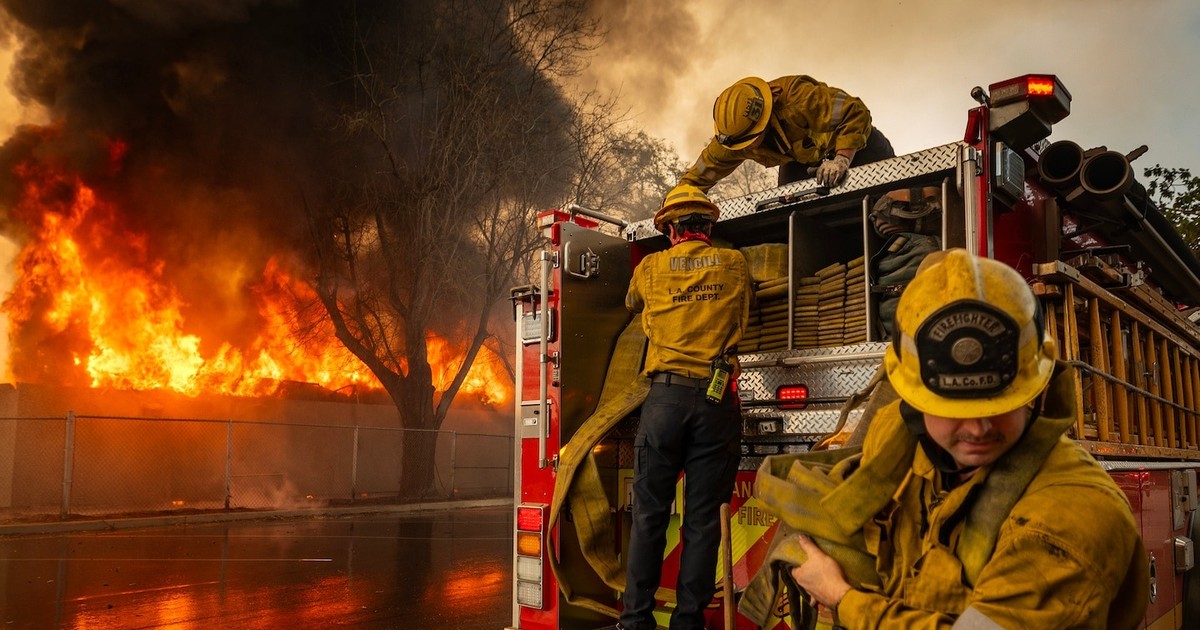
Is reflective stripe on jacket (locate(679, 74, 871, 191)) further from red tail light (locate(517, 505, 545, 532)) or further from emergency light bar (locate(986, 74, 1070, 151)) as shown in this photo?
red tail light (locate(517, 505, 545, 532))

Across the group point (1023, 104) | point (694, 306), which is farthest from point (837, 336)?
point (1023, 104)

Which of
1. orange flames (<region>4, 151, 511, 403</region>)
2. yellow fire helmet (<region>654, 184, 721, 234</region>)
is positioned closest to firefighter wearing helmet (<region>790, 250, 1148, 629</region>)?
yellow fire helmet (<region>654, 184, 721, 234</region>)

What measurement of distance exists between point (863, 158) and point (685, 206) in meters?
1.44

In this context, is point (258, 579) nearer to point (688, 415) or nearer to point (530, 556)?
point (530, 556)

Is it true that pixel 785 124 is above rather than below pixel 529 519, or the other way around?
above

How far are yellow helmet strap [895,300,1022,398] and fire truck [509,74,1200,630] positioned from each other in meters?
2.18

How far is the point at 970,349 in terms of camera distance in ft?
5.75

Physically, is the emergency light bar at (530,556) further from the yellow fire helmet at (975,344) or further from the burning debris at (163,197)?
the burning debris at (163,197)

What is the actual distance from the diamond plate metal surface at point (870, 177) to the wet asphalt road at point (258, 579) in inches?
142

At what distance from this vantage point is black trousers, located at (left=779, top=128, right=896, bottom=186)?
5.38 m

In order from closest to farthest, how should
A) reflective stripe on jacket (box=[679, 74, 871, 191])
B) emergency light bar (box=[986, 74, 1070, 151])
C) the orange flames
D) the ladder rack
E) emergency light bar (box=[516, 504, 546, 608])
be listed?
emergency light bar (box=[986, 74, 1070, 151])
the ladder rack
emergency light bar (box=[516, 504, 546, 608])
reflective stripe on jacket (box=[679, 74, 871, 191])
the orange flames

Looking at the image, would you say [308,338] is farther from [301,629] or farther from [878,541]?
[878,541]

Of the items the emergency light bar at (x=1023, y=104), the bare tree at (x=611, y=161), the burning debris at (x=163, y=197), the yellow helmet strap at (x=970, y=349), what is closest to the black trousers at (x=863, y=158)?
the emergency light bar at (x=1023, y=104)

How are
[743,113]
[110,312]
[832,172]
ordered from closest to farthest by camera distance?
[832,172]
[743,113]
[110,312]
